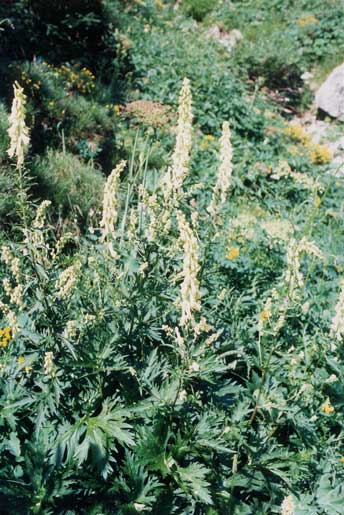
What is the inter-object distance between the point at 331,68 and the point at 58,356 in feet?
34.1

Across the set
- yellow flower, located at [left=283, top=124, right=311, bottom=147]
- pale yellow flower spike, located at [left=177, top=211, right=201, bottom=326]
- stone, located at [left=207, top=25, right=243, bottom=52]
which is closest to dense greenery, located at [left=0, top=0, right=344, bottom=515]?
pale yellow flower spike, located at [left=177, top=211, right=201, bottom=326]

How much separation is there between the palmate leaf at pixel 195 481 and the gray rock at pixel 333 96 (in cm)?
861

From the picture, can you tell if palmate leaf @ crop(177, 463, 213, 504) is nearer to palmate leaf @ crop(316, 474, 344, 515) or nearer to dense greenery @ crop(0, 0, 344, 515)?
dense greenery @ crop(0, 0, 344, 515)

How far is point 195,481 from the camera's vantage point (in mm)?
2494

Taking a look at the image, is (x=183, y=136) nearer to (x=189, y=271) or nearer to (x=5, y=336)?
(x=189, y=271)

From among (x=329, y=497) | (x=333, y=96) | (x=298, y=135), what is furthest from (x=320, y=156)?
(x=329, y=497)

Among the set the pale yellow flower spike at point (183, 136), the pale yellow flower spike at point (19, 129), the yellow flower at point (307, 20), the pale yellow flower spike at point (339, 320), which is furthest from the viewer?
the yellow flower at point (307, 20)

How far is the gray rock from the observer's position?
31.7ft

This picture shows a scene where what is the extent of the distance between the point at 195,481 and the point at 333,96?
9075 millimetres

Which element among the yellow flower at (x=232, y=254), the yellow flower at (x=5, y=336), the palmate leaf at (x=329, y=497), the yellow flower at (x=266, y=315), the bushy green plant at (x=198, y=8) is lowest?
the palmate leaf at (x=329, y=497)

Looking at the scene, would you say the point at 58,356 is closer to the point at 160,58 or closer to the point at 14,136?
the point at 14,136

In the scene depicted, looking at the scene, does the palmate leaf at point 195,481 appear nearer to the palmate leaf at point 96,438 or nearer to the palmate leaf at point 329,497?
the palmate leaf at point 96,438

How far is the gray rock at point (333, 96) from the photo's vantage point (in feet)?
31.7

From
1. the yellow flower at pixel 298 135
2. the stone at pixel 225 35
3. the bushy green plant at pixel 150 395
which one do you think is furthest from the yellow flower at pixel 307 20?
the bushy green plant at pixel 150 395
